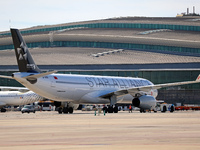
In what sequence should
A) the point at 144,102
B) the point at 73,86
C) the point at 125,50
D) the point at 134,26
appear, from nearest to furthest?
the point at 73,86 → the point at 144,102 → the point at 125,50 → the point at 134,26

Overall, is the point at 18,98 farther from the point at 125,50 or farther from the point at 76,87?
the point at 125,50

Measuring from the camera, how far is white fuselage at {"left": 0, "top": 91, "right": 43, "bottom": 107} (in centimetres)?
7844

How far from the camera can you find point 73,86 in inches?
2066

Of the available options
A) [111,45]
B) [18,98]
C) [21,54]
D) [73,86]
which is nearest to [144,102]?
[73,86]

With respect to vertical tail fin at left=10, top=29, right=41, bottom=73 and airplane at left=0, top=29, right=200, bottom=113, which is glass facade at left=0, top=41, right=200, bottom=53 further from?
vertical tail fin at left=10, top=29, right=41, bottom=73

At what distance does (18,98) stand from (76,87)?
94.0 feet

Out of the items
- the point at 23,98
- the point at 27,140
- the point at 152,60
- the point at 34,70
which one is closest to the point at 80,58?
the point at 152,60

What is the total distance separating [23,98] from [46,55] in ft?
80.0

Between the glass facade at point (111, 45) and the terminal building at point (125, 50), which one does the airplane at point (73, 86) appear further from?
the glass facade at point (111, 45)

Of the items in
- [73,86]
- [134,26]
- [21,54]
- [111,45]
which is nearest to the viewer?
[21,54]

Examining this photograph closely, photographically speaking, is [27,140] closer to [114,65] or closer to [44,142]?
[44,142]

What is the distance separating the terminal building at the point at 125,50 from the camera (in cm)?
9144

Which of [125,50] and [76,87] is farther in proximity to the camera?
[125,50]

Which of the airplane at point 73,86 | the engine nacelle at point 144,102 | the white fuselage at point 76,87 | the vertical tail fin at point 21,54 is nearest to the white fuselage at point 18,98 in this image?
the airplane at point 73,86
